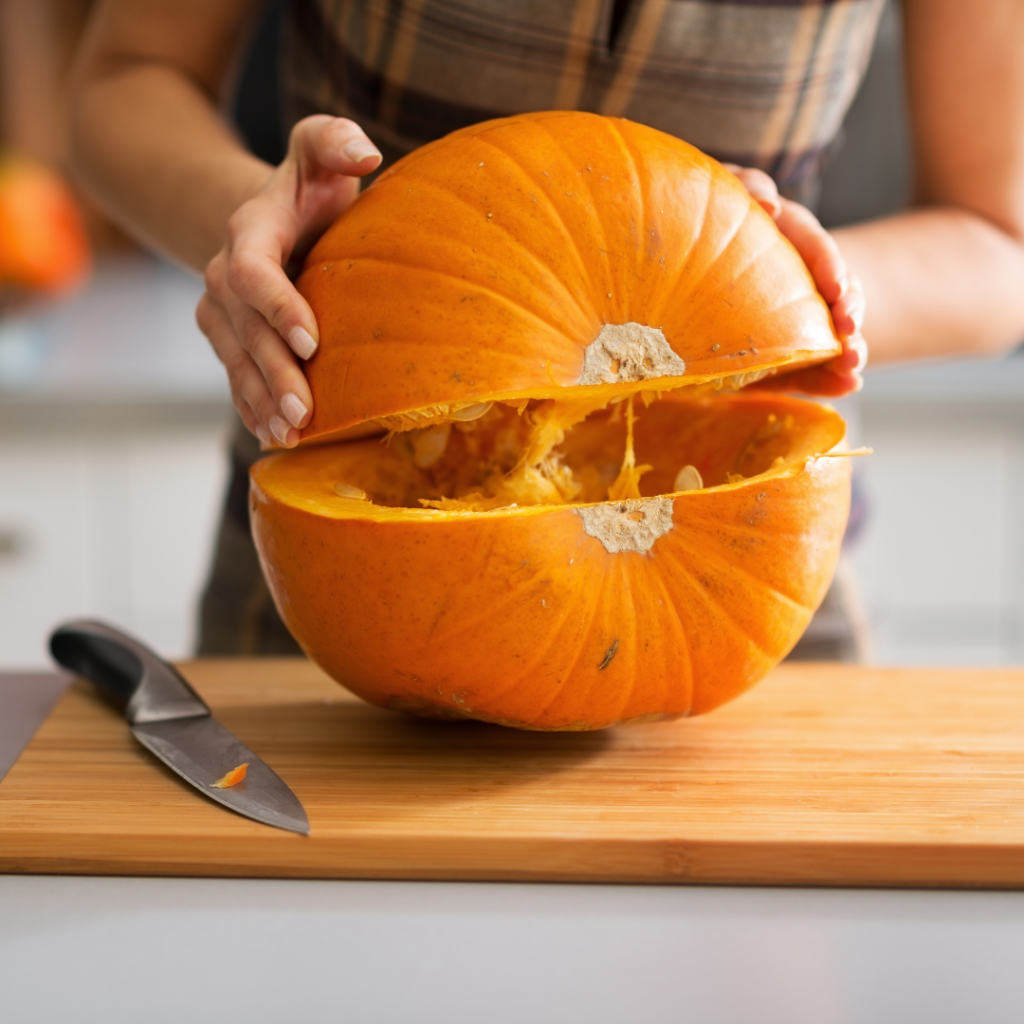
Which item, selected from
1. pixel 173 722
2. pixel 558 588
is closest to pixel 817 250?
pixel 558 588

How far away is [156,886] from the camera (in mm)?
607

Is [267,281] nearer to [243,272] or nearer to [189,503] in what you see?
[243,272]

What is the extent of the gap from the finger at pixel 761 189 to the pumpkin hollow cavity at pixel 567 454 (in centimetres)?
13

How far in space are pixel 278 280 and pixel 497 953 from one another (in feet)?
1.27

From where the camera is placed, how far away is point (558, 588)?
625 mm

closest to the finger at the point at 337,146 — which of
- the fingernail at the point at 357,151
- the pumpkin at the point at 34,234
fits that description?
the fingernail at the point at 357,151

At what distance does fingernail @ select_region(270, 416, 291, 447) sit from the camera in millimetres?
666

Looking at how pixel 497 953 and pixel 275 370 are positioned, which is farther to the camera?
pixel 275 370

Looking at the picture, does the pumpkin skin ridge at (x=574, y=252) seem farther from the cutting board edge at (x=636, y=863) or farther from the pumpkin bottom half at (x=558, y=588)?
the cutting board edge at (x=636, y=863)

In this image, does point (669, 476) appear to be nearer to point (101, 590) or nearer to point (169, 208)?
point (169, 208)

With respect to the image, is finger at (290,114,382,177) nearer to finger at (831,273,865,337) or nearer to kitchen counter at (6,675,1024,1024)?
finger at (831,273,865,337)

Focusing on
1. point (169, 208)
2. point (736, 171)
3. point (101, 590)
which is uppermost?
point (736, 171)

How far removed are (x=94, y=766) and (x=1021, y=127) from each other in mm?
888

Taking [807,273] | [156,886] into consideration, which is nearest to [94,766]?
[156,886]
